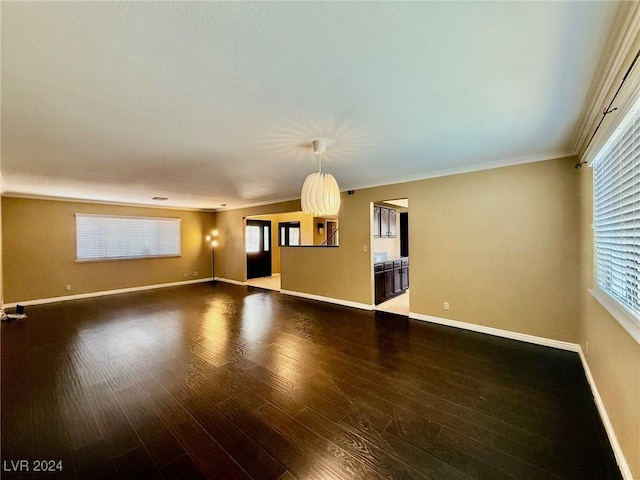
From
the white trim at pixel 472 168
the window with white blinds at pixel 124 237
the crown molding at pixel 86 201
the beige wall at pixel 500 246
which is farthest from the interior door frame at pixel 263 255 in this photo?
the beige wall at pixel 500 246

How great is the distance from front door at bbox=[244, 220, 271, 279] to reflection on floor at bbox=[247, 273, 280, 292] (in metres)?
0.26

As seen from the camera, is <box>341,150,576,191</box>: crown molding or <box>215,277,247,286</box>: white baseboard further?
<box>215,277,247,286</box>: white baseboard

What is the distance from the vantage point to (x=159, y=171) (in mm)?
3848

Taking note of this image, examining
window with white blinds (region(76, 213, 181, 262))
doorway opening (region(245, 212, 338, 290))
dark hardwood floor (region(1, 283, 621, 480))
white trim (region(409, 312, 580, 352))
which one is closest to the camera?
dark hardwood floor (region(1, 283, 621, 480))

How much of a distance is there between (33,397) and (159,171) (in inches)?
114

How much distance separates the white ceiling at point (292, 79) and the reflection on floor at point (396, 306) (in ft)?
9.36

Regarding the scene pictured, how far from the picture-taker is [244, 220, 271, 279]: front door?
Result: 8820 mm

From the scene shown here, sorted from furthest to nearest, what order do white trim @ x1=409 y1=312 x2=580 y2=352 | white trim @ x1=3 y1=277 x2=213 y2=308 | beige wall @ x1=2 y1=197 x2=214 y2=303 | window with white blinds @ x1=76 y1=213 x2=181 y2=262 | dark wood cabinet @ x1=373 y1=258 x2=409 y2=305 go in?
1. window with white blinds @ x1=76 y1=213 x2=181 y2=262
2. white trim @ x1=3 y1=277 x2=213 y2=308
3. beige wall @ x1=2 y1=197 x2=214 y2=303
4. dark wood cabinet @ x1=373 y1=258 x2=409 y2=305
5. white trim @ x1=409 y1=312 x2=580 y2=352

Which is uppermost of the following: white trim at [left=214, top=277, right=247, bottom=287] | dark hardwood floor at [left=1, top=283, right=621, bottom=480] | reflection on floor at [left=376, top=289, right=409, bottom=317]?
white trim at [left=214, top=277, right=247, bottom=287]

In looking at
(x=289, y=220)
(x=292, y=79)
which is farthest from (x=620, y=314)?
(x=289, y=220)

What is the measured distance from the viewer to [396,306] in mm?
5164

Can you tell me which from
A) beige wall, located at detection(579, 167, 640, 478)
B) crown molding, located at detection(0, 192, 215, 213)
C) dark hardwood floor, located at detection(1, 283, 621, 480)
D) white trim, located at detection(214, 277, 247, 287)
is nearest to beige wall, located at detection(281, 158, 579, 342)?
beige wall, located at detection(579, 167, 640, 478)

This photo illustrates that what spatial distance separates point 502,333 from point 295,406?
3.10m

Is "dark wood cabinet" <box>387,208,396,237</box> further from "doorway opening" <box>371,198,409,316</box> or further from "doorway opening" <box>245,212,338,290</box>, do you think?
"doorway opening" <box>245,212,338,290</box>
